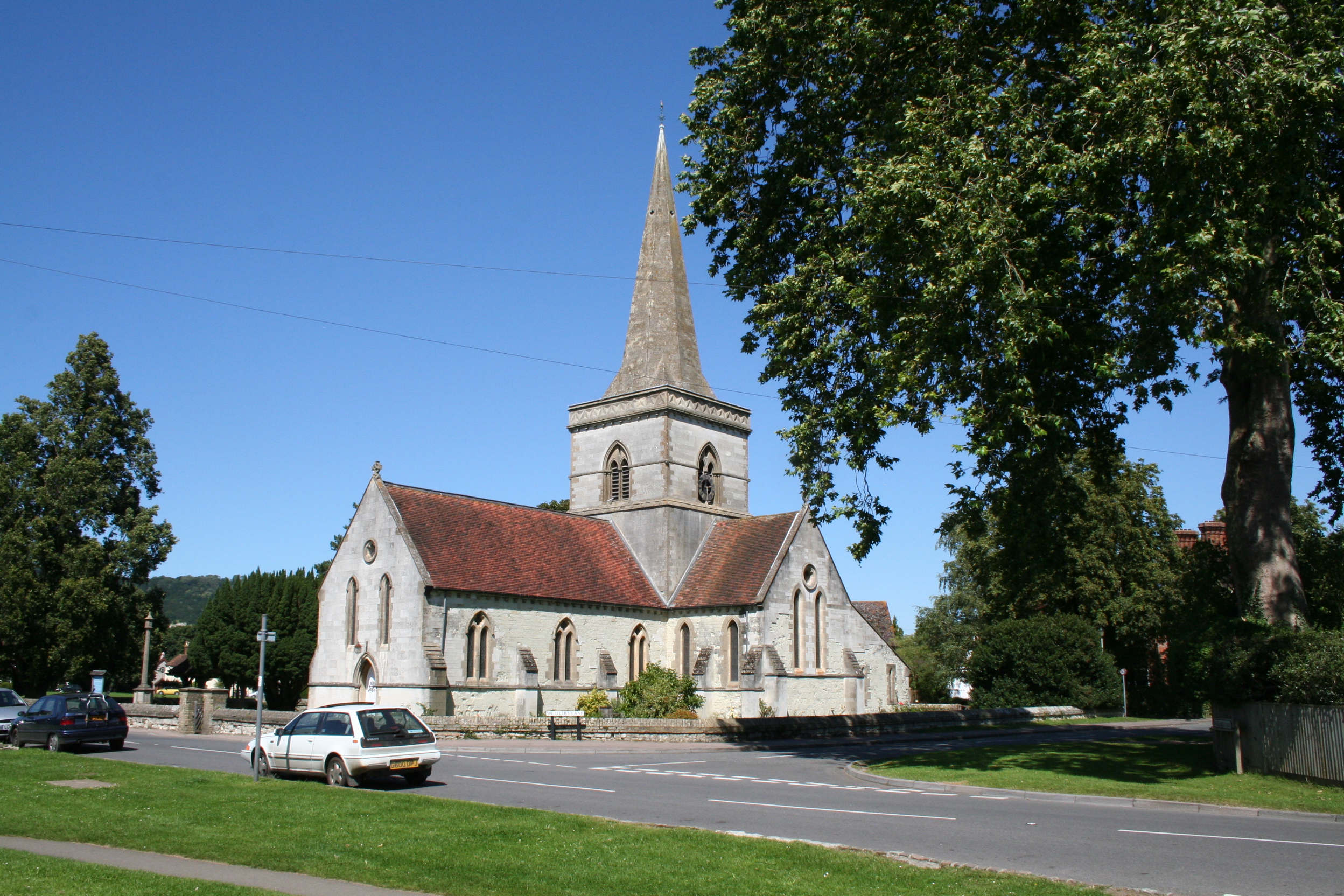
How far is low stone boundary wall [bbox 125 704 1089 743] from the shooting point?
29.5 meters

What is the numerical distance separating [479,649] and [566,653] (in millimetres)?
3904

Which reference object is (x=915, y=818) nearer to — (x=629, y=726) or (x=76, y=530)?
(x=629, y=726)

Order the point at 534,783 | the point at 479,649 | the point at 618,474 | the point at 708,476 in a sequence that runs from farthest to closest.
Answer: the point at 708,476, the point at 618,474, the point at 479,649, the point at 534,783

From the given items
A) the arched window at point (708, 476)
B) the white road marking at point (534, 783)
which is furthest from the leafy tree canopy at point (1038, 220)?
the arched window at point (708, 476)

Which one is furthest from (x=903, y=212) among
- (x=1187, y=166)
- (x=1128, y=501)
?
(x=1128, y=501)

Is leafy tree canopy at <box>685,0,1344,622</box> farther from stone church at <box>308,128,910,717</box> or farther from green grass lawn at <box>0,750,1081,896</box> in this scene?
stone church at <box>308,128,910,717</box>

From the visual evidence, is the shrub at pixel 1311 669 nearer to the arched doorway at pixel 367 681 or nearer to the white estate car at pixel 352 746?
the white estate car at pixel 352 746

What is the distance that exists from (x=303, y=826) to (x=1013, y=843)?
26.4 feet

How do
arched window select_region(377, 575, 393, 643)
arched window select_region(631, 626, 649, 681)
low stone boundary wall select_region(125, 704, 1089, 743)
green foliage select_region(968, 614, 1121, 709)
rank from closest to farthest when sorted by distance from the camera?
low stone boundary wall select_region(125, 704, 1089, 743), arched window select_region(377, 575, 393, 643), arched window select_region(631, 626, 649, 681), green foliage select_region(968, 614, 1121, 709)

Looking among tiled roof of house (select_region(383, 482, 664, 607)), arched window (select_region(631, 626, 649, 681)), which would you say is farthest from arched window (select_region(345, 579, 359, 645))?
arched window (select_region(631, 626, 649, 681))

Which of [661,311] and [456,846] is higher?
[661,311]

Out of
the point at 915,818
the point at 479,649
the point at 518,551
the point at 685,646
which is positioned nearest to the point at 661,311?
the point at 518,551

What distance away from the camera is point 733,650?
127 feet

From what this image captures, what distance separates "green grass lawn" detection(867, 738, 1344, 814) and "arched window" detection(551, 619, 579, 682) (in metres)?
16.2
